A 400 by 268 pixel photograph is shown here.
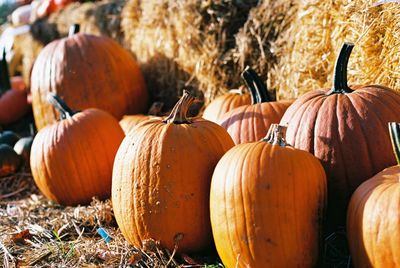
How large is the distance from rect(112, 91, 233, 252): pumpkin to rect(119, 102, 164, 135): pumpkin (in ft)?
4.94

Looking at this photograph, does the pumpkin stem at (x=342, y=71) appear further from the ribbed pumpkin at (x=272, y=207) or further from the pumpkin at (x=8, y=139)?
the pumpkin at (x=8, y=139)

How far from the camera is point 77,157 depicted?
155 inches

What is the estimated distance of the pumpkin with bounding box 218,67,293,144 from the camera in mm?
3287

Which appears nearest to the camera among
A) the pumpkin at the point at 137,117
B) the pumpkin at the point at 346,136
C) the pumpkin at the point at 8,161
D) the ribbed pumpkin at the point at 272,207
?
the ribbed pumpkin at the point at 272,207

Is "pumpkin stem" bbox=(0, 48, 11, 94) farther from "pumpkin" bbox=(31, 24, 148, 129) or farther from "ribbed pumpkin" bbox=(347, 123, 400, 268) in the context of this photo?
"ribbed pumpkin" bbox=(347, 123, 400, 268)

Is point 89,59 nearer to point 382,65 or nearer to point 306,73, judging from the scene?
point 306,73

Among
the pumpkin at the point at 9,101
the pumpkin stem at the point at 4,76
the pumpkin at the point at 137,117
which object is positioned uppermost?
the pumpkin at the point at 137,117

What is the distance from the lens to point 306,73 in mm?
3941

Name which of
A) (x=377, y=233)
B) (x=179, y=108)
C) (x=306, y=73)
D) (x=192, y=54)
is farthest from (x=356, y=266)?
(x=192, y=54)

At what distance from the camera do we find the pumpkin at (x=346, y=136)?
2.66m

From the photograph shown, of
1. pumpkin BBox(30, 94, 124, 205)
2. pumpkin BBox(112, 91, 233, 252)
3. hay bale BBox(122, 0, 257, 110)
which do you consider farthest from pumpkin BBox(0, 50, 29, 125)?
pumpkin BBox(112, 91, 233, 252)

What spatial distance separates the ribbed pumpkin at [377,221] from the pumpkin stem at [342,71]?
623 millimetres

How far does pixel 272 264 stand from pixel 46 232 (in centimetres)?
163

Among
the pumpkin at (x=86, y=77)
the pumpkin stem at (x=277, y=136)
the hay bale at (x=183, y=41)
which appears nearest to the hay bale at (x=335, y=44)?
the hay bale at (x=183, y=41)
